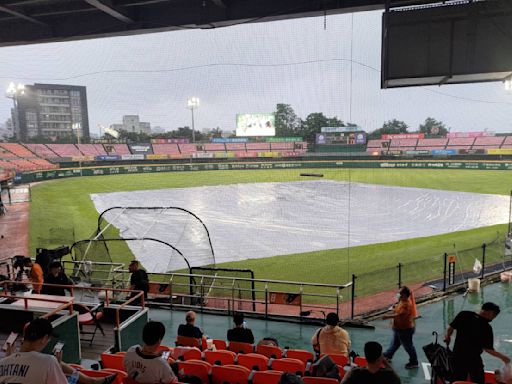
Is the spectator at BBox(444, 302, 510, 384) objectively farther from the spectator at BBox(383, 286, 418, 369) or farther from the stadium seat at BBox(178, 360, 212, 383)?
the stadium seat at BBox(178, 360, 212, 383)

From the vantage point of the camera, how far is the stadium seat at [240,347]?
5.15 meters

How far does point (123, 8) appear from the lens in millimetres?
6809

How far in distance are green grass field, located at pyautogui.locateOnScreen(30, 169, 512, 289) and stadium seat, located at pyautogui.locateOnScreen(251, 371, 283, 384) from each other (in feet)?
28.0

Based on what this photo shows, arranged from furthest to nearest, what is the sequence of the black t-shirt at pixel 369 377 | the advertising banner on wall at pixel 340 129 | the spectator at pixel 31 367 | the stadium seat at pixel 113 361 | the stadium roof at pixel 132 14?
the advertising banner on wall at pixel 340 129 → the stadium roof at pixel 132 14 → the stadium seat at pixel 113 361 → the black t-shirt at pixel 369 377 → the spectator at pixel 31 367

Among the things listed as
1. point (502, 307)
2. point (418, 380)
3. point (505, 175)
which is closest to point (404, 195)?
point (505, 175)

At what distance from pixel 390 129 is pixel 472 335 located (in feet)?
189

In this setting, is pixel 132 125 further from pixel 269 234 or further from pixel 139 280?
pixel 139 280

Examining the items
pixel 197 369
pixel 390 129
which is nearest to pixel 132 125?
pixel 390 129

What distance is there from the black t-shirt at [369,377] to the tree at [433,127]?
7191cm

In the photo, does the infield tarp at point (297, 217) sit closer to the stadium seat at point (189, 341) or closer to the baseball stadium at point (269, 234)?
the baseball stadium at point (269, 234)

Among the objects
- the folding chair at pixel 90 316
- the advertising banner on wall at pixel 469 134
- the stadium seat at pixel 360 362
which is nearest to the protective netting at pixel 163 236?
the folding chair at pixel 90 316

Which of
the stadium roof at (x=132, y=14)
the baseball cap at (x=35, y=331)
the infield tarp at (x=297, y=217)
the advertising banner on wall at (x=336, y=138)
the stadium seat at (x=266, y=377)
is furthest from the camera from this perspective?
the advertising banner on wall at (x=336, y=138)

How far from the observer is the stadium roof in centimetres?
634

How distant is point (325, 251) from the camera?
16688mm
